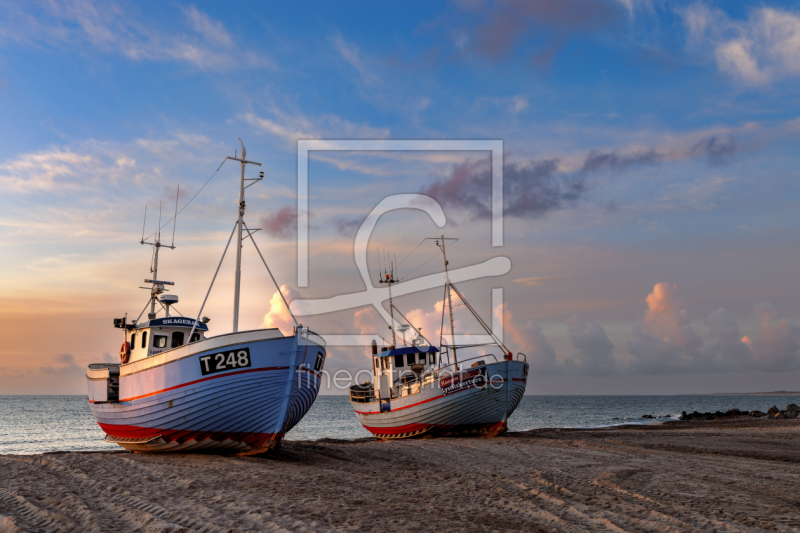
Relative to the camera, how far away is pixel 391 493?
11.2 meters

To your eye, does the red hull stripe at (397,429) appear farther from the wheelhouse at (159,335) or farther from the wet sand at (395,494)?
the wheelhouse at (159,335)

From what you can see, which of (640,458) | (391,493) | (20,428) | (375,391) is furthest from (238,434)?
(20,428)

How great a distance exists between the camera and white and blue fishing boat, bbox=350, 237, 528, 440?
86.5ft

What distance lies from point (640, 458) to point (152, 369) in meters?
16.0

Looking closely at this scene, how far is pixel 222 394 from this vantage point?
1555 centimetres

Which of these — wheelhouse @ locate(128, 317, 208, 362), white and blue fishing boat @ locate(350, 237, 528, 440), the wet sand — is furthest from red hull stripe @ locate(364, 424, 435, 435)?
wheelhouse @ locate(128, 317, 208, 362)

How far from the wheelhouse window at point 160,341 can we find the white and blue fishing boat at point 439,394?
12690mm

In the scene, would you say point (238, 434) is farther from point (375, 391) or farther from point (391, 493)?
point (375, 391)

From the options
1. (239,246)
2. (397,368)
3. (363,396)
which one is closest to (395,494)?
(239,246)

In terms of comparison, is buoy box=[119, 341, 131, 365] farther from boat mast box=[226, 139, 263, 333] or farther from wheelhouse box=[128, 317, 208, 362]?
boat mast box=[226, 139, 263, 333]

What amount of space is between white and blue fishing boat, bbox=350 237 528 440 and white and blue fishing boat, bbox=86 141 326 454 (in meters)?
9.83

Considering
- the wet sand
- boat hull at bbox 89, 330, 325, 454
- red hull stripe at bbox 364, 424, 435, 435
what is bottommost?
red hull stripe at bbox 364, 424, 435, 435

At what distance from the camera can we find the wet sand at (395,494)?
8742mm

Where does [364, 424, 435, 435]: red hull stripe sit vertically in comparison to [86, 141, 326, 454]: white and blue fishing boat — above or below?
below
